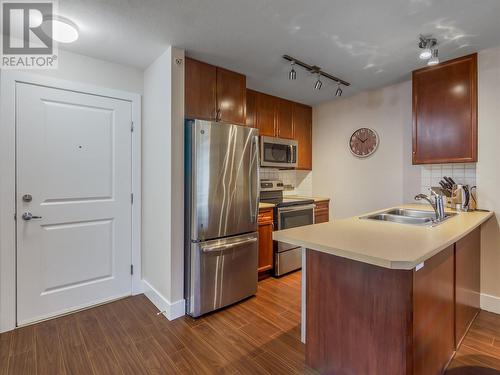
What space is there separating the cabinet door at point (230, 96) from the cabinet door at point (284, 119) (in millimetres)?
980

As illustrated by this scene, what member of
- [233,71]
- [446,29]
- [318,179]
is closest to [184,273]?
[233,71]

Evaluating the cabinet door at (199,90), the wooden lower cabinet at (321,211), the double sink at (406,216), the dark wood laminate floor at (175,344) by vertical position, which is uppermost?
the cabinet door at (199,90)

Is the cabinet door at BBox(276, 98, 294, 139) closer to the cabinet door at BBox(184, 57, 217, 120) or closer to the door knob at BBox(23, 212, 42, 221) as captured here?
the cabinet door at BBox(184, 57, 217, 120)

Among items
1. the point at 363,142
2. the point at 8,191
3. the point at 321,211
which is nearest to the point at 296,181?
the point at 321,211

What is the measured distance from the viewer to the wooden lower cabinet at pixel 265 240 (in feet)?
10.2

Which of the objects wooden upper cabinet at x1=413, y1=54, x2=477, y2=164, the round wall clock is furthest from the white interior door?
wooden upper cabinet at x1=413, y1=54, x2=477, y2=164

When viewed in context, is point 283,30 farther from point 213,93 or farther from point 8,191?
point 8,191

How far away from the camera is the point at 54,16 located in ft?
6.08

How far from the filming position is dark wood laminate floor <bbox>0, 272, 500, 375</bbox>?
1.74 m

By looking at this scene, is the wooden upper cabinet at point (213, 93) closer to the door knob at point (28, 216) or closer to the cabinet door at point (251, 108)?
the cabinet door at point (251, 108)

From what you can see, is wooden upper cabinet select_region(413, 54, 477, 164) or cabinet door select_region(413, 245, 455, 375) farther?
wooden upper cabinet select_region(413, 54, 477, 164)

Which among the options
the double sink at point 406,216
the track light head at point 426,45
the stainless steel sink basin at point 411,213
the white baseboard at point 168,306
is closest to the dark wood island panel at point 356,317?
the double sink at point 406,216

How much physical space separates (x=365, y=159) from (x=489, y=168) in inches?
54.4

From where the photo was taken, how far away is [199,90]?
252cm
